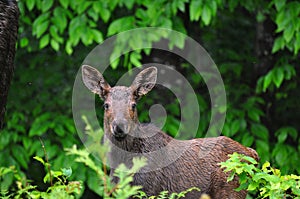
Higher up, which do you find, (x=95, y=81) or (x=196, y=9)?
(x=196, y=9)

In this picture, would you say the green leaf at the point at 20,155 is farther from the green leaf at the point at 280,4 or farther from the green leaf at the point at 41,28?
the green leaf at the point at 280,4

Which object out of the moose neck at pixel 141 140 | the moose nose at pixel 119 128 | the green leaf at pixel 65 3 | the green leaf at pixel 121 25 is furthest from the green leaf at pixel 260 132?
the moose nose at pixel 119 128

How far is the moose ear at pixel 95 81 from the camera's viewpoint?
4.59 meters

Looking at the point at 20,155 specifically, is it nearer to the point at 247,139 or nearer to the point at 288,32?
the point at 247,139

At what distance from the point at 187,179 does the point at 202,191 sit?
142mm

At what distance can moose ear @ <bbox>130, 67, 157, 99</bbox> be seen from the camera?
4566 mm

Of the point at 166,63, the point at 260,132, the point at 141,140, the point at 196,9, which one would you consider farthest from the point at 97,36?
the point at 141,140

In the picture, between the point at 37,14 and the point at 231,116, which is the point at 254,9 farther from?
the point at 37,14

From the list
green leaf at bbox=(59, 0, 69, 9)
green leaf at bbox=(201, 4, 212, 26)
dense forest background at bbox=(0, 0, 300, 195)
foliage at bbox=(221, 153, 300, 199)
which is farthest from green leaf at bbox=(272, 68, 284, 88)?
foliage at bbox=(221, 153, 300, 199)

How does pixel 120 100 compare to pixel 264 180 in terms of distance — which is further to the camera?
pixel 120 100

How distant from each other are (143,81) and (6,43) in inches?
40.9

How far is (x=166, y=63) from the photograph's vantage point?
27.9 feet

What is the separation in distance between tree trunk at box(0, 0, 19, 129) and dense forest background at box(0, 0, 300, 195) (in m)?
2.69

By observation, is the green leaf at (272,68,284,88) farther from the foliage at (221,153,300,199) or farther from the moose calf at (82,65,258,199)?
the foliage at (221,153,300,199)
